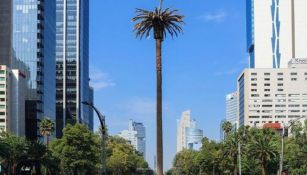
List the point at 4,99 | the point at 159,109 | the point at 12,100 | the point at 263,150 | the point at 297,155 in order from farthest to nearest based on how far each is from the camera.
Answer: the point at 12,100 → the point at 4,99 → the point at 297,155 → the point at 263,150 → the point at 159,109

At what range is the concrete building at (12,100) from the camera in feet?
617

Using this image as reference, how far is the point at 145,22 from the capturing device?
34.1 meters

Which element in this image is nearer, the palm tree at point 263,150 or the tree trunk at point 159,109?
the tree trunk at point 159,109

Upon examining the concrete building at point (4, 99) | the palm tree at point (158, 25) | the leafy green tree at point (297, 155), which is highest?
the concrete building at point (4, 99)

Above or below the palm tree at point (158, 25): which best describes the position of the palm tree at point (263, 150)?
below

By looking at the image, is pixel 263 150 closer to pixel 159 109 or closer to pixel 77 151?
pixel 77 151

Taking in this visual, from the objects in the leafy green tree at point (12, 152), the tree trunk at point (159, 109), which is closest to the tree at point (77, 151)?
the leafy green tree at point (12, 152)

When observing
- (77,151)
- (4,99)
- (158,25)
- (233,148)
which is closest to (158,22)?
(158,25)

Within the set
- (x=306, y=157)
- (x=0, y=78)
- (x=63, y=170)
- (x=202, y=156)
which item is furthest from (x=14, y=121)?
(x=306, y=157)

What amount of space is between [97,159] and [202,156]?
57.8 m

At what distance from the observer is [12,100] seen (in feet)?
630

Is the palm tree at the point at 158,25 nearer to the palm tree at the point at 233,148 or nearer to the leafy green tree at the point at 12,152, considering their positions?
the leafy green tree at the point at 12,152

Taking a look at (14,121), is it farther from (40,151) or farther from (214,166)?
(40,151)

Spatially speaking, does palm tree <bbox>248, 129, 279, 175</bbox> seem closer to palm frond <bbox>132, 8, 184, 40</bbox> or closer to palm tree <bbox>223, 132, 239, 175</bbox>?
palm tree <bbox>223, 132, 239, 175</bbox>
